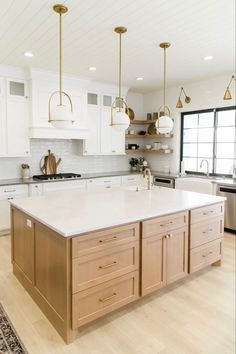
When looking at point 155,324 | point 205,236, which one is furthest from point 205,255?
point 155,324

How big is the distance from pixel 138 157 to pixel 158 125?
3.70m

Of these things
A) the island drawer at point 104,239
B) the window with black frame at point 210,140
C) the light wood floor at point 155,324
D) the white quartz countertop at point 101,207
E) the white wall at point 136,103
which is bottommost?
the light wood floor at point 155,324

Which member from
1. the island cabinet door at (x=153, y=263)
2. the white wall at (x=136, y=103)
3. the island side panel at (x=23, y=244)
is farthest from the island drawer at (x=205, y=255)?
the white wall at (x=136, y=103)

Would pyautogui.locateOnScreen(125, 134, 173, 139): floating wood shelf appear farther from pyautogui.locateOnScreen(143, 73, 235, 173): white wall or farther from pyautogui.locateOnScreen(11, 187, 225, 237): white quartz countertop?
pyautogui.locateOnScreen(11, 187, 225, 237): white quartz countertop

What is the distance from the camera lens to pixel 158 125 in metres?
3.09

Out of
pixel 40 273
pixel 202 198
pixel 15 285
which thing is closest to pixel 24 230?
pixel 40 273

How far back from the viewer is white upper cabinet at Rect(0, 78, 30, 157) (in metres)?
4.40

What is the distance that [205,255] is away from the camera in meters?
3.01

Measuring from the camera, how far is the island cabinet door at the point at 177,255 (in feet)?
8.52

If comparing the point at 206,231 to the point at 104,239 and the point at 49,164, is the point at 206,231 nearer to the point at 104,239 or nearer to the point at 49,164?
the point at 104,239

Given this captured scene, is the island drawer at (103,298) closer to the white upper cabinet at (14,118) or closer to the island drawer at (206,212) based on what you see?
the island drawer at (206,212)

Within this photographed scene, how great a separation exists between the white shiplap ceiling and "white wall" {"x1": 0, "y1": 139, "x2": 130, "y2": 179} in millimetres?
1441

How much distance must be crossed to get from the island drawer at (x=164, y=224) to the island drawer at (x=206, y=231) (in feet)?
0.65

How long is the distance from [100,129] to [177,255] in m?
3.54
